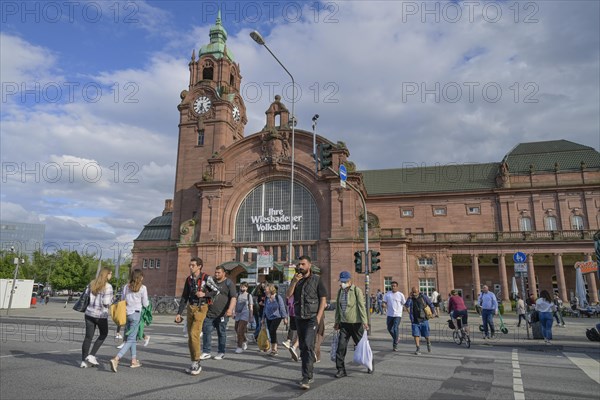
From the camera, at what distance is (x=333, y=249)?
37.4 metres

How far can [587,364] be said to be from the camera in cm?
968

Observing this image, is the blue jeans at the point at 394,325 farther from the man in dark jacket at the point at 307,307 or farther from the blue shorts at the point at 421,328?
the man in dark jacket at the point at 307,307

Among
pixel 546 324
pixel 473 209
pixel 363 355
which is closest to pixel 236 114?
pixel 473 209

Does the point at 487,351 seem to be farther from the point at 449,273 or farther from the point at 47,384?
the point at 449,273

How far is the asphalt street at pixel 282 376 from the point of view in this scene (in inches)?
237

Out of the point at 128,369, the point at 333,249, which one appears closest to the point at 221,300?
the point at 128,369

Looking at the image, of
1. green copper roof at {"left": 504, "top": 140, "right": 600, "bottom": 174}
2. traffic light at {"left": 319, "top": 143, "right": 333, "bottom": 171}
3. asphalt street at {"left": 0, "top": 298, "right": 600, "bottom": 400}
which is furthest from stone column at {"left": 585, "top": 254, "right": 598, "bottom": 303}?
Result: traffic light at {"left": 319, "top": 143, "right": 333, "bottom": 171}

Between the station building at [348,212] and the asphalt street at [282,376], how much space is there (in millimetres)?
26260

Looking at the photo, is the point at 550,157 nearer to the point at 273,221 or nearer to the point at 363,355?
the point at 273,221

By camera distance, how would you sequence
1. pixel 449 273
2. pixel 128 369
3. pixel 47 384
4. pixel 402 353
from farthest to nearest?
pixel 449 273 → pixel 402 353 → pixel 128 369 → pixel 47 384

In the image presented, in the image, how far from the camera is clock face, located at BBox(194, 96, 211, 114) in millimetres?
48438

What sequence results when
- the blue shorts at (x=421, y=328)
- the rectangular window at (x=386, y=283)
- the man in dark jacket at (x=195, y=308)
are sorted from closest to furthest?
the man in dark jacket at (x=195, y=308) → the blue shorts at (x=421, y=328) → the rectangular window at (x=386, y=283)

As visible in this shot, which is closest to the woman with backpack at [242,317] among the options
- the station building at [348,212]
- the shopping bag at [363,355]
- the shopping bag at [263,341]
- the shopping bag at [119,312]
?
the shopping bag at [263,341]

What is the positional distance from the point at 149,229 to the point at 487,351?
43.1 metres
